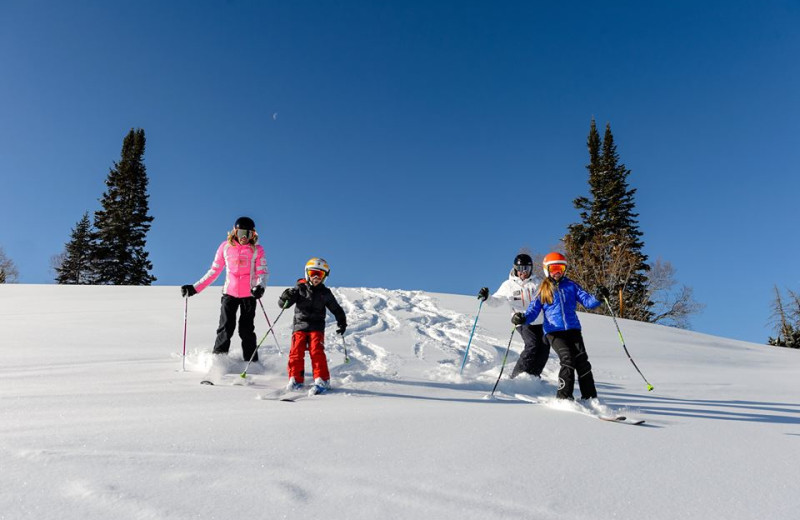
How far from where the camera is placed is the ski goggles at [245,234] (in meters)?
5.57

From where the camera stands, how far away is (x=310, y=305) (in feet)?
15.8

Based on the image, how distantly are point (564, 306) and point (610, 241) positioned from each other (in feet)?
104

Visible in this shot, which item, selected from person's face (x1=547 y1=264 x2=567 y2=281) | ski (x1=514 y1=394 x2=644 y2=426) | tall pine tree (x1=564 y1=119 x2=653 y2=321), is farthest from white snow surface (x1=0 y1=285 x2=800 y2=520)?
tall pine tree (x1=564 y1=119 x2=653 y2=321)

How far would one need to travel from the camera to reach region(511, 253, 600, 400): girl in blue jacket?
432 centimetres

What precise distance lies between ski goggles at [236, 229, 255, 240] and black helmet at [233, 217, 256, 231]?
0.13 ft

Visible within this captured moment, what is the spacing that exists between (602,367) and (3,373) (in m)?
8.32

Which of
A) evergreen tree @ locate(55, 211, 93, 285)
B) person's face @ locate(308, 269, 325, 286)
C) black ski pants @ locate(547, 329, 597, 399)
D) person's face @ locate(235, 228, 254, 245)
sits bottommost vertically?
black ski pants @ locate(547, 329, 597, 399)

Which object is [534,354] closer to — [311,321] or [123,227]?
[311,321]

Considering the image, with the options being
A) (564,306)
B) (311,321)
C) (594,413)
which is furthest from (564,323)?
(311,321)

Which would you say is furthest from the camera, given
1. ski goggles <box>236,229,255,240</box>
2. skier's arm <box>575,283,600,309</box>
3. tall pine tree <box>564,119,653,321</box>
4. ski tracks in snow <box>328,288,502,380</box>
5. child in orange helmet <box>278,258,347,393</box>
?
tall pine tree <box>564,119,653,321</box>

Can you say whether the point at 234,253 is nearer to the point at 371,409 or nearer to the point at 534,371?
the point at 371,409

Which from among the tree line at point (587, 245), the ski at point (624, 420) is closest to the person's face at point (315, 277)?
the ski at point (624, 420)

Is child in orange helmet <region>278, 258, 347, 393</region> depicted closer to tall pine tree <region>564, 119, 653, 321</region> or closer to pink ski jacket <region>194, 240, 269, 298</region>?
pink ski jacket <region>194, 240, 269, 298</region>

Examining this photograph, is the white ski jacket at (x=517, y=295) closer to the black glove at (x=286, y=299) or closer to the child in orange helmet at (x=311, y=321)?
the child in orange helmet at (x=311, y=321)
